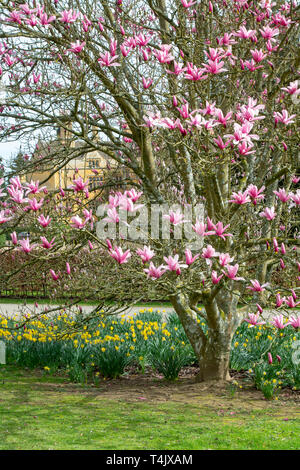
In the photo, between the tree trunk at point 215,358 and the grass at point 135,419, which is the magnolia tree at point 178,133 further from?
the grass at point 135,419

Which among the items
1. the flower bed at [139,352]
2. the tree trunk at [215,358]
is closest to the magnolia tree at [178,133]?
the tree trunk at [215,358]

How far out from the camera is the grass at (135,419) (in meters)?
4.27

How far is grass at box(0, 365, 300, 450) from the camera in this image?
4273mm

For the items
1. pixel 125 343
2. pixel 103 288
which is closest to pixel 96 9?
pixel 103 288

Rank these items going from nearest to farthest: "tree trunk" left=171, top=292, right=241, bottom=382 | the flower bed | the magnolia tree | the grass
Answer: the grass → the magnolia tree → "tree trunk" left=171, top=292, right=241, bottom=382 → the flower bed

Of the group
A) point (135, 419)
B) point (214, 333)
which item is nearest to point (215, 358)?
point (214, 333)

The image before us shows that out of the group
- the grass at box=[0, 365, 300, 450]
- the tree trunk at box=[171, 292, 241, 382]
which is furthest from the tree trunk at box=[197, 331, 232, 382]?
the grass at box=[0, 365, 300, 450]

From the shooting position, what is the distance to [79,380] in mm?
6578

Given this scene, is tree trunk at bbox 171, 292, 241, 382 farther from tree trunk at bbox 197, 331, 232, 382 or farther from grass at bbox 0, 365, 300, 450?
grass at bbox 0, 365, 300, 450

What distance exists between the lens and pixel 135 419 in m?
4.99

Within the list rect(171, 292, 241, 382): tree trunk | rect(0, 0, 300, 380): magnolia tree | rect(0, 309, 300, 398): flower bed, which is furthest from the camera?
rect(0, 309, 300, 398): flower bed

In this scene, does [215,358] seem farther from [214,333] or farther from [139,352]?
[139,352]
